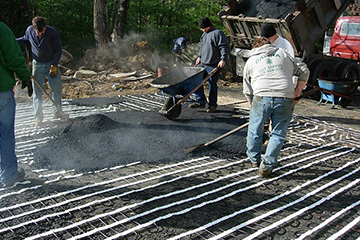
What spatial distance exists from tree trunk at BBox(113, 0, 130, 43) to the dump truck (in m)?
4.21

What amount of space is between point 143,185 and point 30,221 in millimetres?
1119

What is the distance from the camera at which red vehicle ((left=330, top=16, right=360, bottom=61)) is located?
9.20m

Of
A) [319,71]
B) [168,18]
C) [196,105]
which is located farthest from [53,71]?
[168,18]

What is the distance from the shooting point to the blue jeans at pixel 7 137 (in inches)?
122

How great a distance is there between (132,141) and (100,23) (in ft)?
23.3

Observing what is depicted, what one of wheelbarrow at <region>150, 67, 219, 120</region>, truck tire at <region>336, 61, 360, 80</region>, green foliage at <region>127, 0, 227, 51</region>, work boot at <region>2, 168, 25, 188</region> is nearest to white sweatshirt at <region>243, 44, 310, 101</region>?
wheelbarrow at <region>150, 67, 219, 120</region>

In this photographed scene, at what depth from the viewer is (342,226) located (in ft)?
9.07

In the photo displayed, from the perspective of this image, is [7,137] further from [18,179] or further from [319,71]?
[319,71]

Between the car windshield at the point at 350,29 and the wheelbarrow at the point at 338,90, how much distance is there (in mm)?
2772

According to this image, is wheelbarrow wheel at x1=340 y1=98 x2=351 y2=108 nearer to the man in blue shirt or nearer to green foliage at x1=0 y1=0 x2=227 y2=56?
green foliage at x1=0 y1=0 x2=227 y2=56

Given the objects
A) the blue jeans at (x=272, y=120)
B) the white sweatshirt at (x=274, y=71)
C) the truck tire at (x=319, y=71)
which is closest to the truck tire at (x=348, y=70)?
the truck tire at (x=319, y=71)

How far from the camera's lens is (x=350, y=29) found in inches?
370

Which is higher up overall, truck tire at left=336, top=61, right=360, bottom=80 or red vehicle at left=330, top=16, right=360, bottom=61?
red vehicle at left=330, top=16, right=360, bottom=61

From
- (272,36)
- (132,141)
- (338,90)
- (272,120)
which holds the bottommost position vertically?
(132,141)
